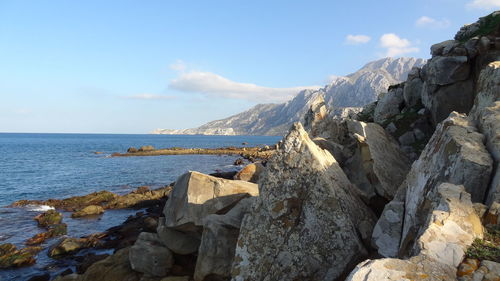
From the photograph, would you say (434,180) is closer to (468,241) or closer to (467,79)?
(468,241)

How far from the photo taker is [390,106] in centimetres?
3272

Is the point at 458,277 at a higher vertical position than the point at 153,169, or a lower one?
higher

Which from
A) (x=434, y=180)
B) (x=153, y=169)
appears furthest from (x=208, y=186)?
(x=153, y=169)

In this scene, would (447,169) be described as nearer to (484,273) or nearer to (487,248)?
(487,248)

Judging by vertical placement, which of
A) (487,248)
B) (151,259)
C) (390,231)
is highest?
(487,248)

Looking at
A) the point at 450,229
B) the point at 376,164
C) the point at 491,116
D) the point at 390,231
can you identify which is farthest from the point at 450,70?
the point at 450,229

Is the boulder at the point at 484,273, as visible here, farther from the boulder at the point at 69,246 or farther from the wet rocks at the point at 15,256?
the wet rocks at the point at 15,256

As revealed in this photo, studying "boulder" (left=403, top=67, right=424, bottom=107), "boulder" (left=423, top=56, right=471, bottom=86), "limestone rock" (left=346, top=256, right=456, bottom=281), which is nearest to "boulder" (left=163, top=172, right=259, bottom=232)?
"limestone rock" (left=346, top=256, right=456, bottom=281)

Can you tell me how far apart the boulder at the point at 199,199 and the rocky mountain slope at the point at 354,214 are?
0.19ft

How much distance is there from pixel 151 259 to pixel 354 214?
1081 centimetres

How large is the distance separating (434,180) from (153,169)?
7083cm

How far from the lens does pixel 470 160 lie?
345 inches

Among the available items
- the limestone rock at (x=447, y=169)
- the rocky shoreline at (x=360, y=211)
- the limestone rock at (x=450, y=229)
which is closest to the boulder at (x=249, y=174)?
the rocky shoreline at (x=360, y=211)

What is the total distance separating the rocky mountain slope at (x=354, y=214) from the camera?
265 inches
